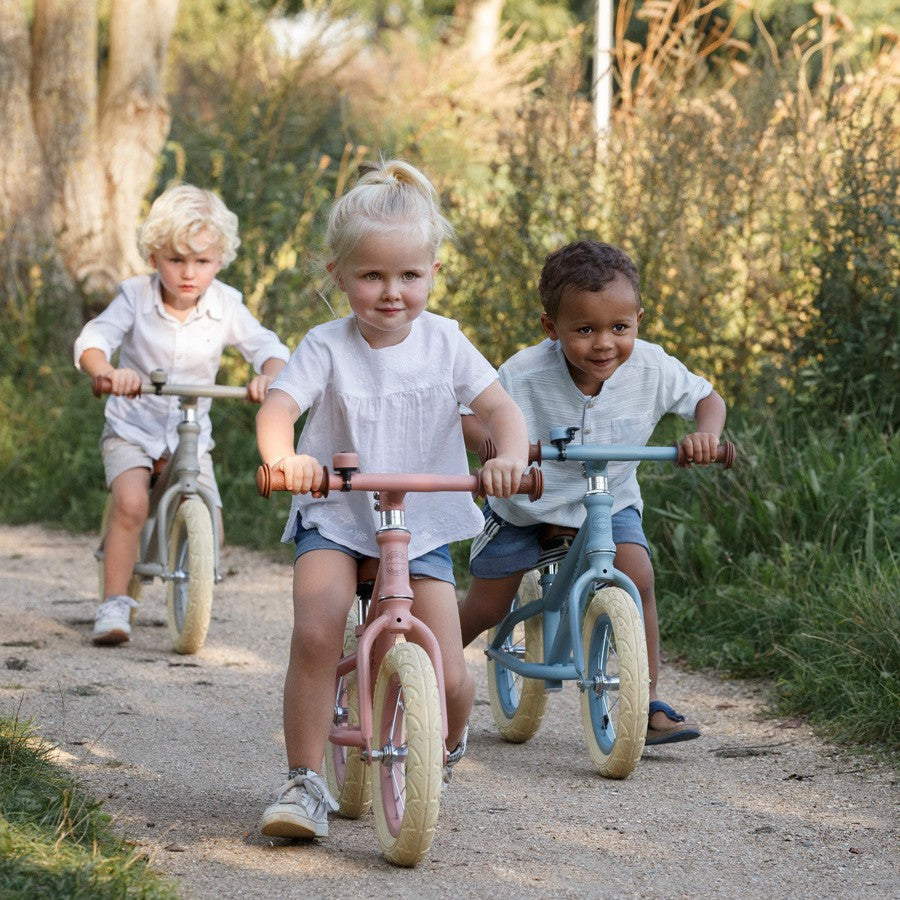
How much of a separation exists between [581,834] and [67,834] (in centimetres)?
125

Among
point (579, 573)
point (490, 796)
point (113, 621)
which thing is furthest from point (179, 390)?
point (490, 796)

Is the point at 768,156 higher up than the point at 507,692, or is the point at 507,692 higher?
the point at 768,156

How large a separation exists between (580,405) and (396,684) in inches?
51.9

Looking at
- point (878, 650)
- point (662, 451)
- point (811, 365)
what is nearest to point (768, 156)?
point (811, 365)

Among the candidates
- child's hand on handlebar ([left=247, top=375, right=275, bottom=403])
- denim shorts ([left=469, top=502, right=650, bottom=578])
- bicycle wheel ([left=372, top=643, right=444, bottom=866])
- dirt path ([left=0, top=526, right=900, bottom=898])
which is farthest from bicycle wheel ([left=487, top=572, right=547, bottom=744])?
child's hand on handlebar ([left=247, top=375, right=275, bottom=403])

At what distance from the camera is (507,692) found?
181 inches

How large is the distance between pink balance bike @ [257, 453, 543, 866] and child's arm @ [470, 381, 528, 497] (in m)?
0.04

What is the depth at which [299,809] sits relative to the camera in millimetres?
3213

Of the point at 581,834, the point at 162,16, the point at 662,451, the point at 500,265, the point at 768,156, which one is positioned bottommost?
the point at 581,834

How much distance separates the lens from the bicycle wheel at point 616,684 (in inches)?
149

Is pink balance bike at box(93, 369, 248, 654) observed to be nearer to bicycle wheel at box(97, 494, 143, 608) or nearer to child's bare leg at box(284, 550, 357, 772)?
bicycle wheel at box(97, 494, 143, 608)

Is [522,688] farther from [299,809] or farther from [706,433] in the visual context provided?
[299,809]

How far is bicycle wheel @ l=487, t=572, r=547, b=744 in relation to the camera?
4395mm

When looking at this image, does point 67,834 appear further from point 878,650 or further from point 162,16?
point 162,16
